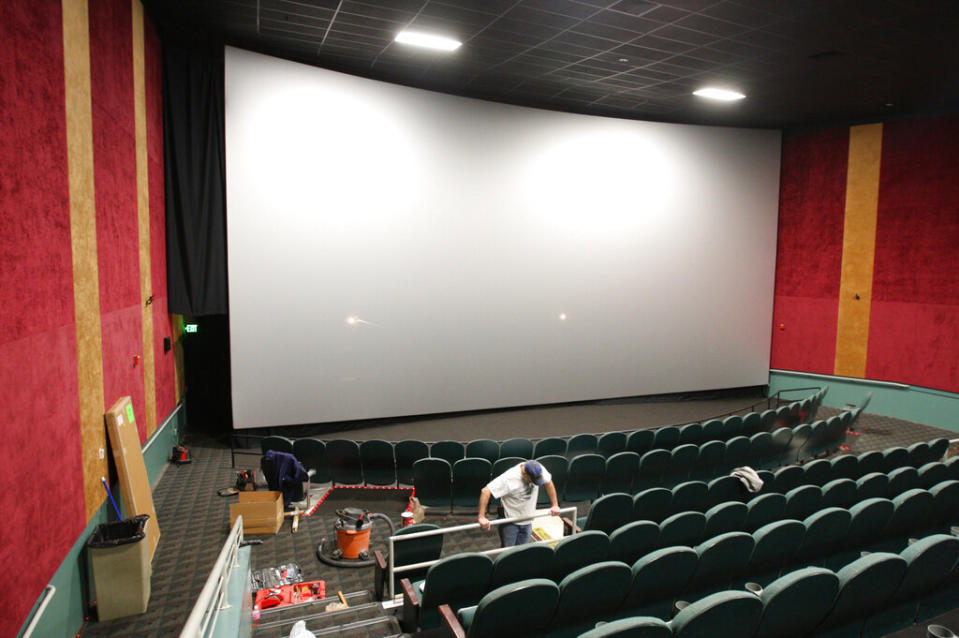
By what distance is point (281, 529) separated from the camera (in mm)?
6738

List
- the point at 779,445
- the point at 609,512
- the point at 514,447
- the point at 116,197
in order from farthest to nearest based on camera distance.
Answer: the point at 779,445
the point at 514,447
the point at 116,197
the point at 609,512

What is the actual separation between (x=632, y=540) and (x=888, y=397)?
10902mm

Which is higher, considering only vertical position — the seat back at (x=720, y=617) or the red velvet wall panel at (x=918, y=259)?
the red velvet wall panel at (x=918, y=259)

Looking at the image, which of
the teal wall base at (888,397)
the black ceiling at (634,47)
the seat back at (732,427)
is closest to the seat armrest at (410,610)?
the seat back at (732,427)

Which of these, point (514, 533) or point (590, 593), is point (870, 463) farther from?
point (590, 593)

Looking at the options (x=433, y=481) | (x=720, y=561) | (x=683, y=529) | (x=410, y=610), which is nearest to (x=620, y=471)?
(x=683, y=529)

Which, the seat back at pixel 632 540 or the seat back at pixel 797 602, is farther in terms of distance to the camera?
the seat back at pixel 632 540

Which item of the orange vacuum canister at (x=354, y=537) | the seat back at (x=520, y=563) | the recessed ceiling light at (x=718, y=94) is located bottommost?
the orange vacuum canister at (x=354, y=537)

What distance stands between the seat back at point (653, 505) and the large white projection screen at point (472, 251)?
18.8 feet

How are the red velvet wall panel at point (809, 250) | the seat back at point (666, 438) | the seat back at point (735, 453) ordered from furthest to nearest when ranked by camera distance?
the red velvet wall panel at point (809, 250)
the seat back at point (666, 438)
the seat back at point (735, 453)

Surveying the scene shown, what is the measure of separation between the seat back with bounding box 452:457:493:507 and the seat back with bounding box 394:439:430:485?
2.94 ft

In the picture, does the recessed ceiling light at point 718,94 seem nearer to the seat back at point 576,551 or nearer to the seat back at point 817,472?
the seat back at point 817,472

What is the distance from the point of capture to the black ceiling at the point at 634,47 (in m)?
7.49

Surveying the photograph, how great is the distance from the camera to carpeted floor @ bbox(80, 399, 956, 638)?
5.29 m
